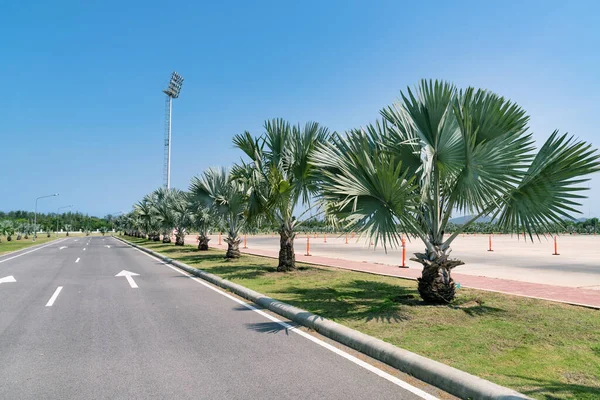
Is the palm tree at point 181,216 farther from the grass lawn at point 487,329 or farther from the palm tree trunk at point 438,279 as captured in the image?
the palm tree trunk at point 438,279

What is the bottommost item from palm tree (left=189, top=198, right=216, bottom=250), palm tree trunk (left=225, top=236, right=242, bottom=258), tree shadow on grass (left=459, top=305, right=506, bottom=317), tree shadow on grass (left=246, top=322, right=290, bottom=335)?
tree shadow on grass (left=246, top=322, right=290, bottom=335)

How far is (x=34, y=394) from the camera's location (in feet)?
14.1

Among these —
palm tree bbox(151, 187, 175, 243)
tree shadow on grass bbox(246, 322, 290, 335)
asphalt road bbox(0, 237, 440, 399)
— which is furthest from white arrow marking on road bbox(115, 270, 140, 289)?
palm tree bbox(151, 187, 175, 243)

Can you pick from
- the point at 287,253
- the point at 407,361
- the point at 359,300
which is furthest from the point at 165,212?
the point at 407,361

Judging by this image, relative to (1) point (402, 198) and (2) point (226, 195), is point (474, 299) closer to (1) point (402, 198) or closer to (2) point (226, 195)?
(1) point (402, 198)

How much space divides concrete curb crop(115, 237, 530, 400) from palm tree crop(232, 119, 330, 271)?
17.4ft

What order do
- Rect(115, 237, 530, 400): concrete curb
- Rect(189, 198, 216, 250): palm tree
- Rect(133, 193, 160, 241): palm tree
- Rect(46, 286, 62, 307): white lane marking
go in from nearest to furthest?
Rect(115, 237, 530, 400): concrete curb, Rect(46, 286, 62, 307): white lane marking, Rect(189, 198, 216, 250): palm tree, Rect(133, 193, 160, 241): palm tree

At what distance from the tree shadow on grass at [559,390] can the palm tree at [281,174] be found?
9.24 m

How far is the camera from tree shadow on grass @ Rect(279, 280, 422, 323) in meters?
7.28

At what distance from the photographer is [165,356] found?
5.55 m

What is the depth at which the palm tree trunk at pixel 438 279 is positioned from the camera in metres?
7.77

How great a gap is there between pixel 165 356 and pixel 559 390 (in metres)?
4.44

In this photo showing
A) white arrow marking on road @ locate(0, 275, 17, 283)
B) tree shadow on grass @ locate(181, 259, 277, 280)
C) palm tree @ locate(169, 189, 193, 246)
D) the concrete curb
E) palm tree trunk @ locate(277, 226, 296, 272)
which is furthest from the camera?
palm tree @ locate(169, 189, 193, 246)

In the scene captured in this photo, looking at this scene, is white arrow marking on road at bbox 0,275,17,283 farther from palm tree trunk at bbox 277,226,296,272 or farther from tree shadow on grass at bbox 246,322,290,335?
tree shadow on grass at bbox 246,322,290,335
